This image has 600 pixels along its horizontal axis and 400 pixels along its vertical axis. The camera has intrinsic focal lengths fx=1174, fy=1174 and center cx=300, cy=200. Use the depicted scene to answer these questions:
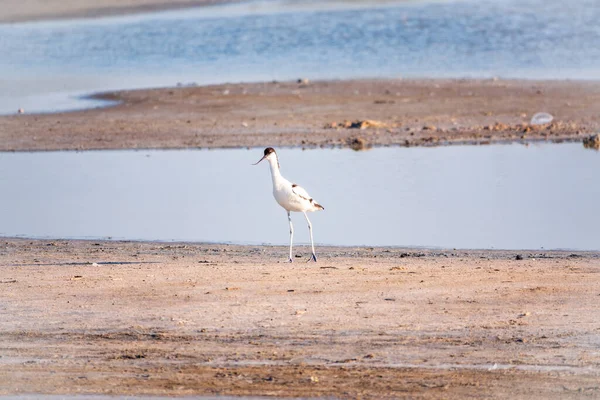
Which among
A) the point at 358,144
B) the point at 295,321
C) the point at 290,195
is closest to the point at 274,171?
the point at 290,195

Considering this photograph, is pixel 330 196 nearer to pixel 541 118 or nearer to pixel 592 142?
pixel 592 142

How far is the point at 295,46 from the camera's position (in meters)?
38.2

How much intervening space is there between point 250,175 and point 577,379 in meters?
11.0

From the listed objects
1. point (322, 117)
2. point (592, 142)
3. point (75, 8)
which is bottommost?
point (592, 142)

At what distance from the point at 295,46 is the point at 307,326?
29888mm

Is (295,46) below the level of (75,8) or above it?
below

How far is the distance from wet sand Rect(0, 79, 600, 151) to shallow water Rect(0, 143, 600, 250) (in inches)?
34.8

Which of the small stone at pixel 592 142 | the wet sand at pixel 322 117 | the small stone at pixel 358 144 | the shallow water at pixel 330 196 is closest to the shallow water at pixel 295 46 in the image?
the wet sand at pixel 322 117

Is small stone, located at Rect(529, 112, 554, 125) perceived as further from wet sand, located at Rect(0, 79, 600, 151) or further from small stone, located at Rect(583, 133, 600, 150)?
small stone, located at Rect(583, 133, 600, 150)

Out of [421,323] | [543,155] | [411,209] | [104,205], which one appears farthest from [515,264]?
[543,155]

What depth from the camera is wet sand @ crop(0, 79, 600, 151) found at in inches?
837

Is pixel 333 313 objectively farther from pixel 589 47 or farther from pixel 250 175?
pixel 589 47

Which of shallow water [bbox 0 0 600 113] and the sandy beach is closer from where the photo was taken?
the sandy beach

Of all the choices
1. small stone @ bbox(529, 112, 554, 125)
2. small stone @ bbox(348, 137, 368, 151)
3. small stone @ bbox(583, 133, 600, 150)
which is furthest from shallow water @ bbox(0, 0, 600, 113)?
small stone @ bbox(583, 133, 600, 150)
